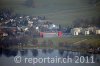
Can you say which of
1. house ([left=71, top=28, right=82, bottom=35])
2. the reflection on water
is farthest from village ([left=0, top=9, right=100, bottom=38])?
the reflection on water

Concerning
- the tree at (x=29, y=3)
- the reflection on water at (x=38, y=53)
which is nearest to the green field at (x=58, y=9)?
the tree at (x=29, y=3)

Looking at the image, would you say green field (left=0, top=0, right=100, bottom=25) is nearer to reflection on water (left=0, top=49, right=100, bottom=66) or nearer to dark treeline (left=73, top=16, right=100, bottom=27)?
dark treeline (left=73, top=16, right=100, bottom=27)

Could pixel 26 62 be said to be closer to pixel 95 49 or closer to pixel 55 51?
pixel 55 51

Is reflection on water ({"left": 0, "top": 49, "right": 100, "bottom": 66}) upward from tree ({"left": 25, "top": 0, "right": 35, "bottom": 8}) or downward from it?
downward

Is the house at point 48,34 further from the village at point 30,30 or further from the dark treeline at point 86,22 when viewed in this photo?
the dark treeline at point 86,22

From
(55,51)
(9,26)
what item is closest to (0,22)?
(9,26)

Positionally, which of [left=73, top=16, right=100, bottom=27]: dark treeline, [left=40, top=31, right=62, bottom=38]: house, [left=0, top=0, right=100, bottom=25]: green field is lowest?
[left=40, top=31, right=62, bottom=38]: house

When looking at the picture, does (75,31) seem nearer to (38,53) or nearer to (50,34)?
(50,34)
